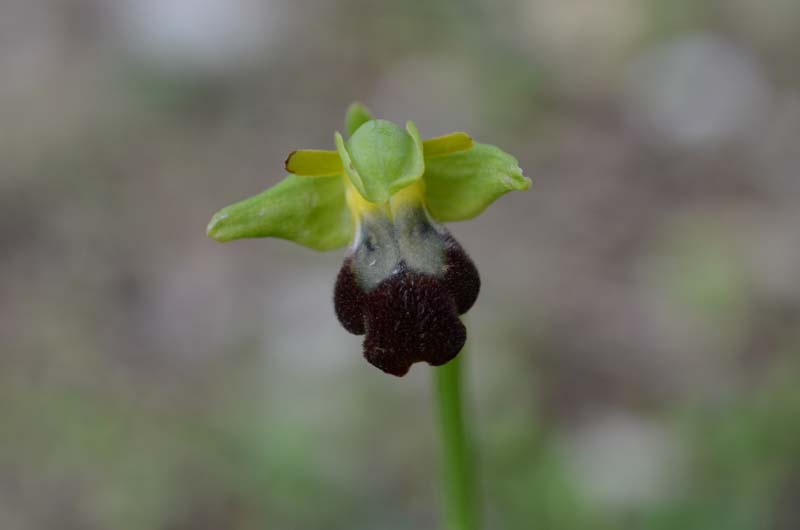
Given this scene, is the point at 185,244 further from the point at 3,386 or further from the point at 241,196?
the point at 3,386

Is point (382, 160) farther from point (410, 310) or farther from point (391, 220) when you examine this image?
point (410, 310)

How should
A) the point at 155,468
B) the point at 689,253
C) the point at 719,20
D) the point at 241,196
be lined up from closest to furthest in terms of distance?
the point at 155,468
the point at 689,253
the point at 241,196
the point at 719,20

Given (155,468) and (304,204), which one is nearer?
(304,204)

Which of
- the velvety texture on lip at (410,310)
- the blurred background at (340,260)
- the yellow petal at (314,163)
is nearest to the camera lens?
the velvety texture on lip at (410,310)

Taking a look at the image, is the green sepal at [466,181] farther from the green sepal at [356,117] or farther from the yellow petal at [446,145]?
the green sepal at [356,117]

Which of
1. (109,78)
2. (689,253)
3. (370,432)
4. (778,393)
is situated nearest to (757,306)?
(689,253)

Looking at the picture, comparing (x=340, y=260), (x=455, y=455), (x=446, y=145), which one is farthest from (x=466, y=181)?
(x=340, y=260)

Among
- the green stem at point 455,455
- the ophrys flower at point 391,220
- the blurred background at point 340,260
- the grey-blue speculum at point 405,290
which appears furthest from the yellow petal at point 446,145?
the blurred background at point 340,260
